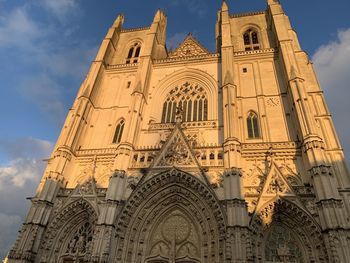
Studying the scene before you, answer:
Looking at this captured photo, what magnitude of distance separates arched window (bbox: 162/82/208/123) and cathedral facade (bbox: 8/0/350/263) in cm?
8

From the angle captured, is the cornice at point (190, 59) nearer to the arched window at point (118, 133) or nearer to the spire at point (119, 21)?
the arched window at point (118, 133)

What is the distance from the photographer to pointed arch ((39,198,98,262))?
13281mm

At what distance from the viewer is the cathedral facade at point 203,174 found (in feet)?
39.7

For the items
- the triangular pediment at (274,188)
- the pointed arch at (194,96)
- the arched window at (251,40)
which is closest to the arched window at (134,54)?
the pointed arch at (194,96)

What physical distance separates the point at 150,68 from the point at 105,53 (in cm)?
439

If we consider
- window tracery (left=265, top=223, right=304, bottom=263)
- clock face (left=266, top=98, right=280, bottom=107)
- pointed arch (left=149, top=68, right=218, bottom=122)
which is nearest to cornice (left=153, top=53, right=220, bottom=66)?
pointed arch (left=149, top=68, right=218, bottom=122)

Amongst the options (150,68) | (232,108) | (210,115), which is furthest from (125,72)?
(232,108)

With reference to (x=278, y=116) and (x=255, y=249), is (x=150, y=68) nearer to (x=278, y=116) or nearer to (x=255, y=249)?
(x=278, y=116)

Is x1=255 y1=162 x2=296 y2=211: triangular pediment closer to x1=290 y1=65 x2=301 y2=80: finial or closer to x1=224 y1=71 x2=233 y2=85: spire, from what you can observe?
x1=290 y1=65 x2=301 y2=80: finial

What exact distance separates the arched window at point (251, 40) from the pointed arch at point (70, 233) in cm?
1694

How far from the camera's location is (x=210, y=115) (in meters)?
17.9

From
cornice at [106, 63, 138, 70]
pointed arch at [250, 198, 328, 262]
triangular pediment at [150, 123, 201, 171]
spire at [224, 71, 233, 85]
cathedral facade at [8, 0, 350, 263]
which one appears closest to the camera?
pointed arch at [250, 198, 328, 262]

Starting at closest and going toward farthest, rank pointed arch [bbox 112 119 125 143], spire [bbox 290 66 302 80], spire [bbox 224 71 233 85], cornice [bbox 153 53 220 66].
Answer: spire [bbox 290 66 302 80] → spire [bbox 224 71 233 85] → pointed arch [bbox 112 119 125 143] → cornice [bbox 153 53 220 66]

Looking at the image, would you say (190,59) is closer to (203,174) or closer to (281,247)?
(203,174)
